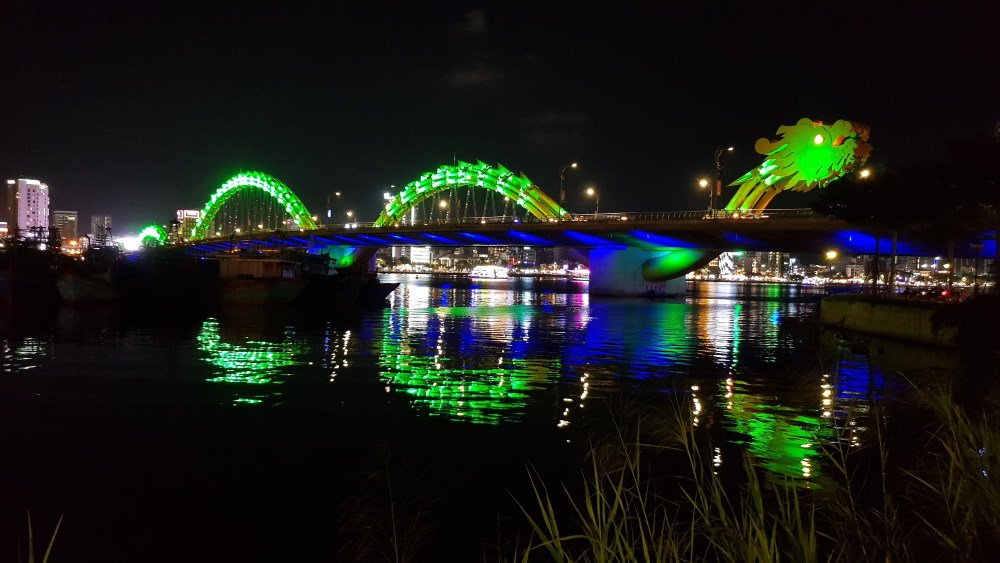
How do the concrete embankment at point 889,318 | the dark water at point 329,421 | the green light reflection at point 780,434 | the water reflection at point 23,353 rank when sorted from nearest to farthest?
the dark water at point 329,421
the green light reflection at point 780,434
the water reflection at point 23,353
the concrete embankment at point 889,318

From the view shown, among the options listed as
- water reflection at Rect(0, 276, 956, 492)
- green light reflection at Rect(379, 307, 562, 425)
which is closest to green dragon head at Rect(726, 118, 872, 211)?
water reflection at Rect(0, 276, 956, 492)

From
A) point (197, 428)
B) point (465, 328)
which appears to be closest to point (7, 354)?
point (197, 428)

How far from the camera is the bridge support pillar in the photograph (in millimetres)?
87062

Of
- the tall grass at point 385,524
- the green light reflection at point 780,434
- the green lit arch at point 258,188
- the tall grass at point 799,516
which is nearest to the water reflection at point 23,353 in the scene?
the tall grass at point 385,524

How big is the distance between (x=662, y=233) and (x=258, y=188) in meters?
106

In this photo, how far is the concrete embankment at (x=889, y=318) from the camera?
2966 cm

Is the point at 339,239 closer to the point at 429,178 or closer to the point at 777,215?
the point at 429,178

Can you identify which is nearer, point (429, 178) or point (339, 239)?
point (339, 239)

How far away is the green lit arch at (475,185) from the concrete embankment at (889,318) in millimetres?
48400

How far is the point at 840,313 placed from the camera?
39.7 m

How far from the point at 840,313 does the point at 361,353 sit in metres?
27.3

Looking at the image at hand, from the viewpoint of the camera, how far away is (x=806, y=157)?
254 ft

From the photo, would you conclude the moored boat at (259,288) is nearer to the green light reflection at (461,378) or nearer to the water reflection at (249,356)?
the water reflection at (249,356)

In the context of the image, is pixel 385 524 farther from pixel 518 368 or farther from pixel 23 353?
pixel 23 353
